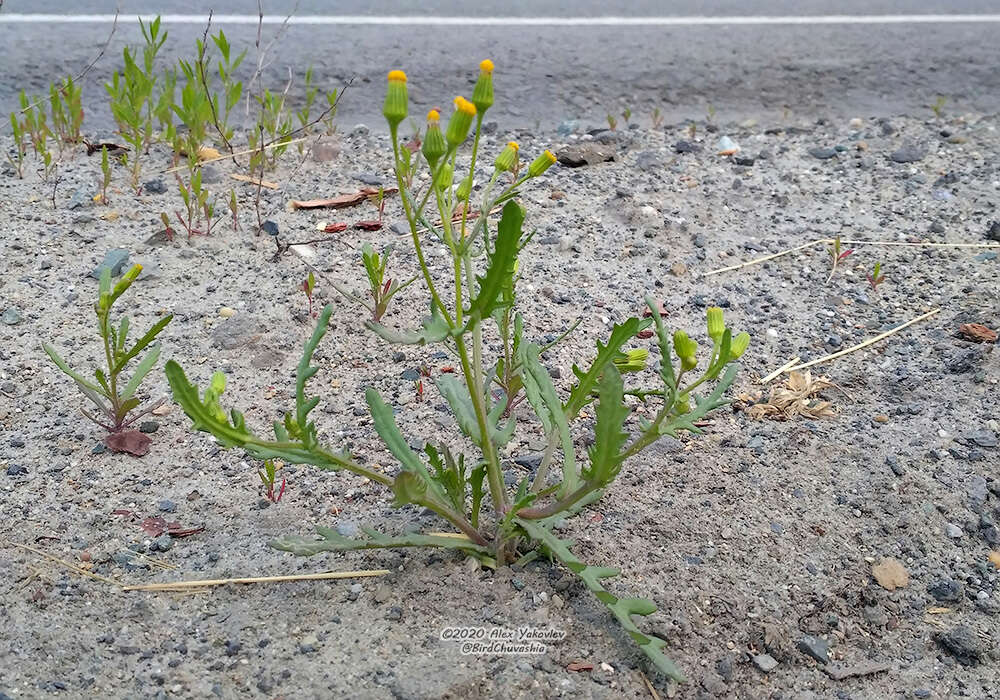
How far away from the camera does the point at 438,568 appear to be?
213cm

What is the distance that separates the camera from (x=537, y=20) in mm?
5605

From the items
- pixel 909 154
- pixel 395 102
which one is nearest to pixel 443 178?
pixel 395 102

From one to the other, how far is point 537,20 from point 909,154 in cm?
245

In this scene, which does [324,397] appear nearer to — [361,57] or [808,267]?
[808,267]

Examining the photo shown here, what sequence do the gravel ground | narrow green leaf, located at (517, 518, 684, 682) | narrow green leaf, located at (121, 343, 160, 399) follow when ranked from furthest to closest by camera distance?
narrow green leaf, located at (121, 343, 160, 399), the gravel ground, narrow green leaf, located at (517, 518, 684, 682)

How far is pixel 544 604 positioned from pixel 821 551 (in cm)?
63

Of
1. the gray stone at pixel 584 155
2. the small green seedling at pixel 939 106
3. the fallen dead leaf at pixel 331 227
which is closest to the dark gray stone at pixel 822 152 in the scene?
the small green seedling at pixel 939 106

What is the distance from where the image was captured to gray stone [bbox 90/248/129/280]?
3055 mm

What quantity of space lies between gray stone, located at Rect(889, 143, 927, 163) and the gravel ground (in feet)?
0.31

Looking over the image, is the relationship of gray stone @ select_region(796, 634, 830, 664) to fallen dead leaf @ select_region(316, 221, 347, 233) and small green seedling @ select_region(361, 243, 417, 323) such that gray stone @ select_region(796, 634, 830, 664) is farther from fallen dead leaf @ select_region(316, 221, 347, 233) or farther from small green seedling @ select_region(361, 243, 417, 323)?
fallen dead leaf @ select_region(316, 221, 347, 233)

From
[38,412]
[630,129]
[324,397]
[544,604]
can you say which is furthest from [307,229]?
[544,604]

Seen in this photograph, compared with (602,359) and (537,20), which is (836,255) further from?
(537,20)

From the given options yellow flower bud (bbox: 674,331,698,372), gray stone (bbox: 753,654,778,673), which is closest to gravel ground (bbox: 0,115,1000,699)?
gray stone (bbox: 753,654,778,673)

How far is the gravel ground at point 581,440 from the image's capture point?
1962mm
